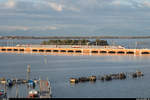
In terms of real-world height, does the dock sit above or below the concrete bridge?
below

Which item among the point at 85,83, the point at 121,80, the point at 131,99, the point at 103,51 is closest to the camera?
the point at 131,99

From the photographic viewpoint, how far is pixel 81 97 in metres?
32.2

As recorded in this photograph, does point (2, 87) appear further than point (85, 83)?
No

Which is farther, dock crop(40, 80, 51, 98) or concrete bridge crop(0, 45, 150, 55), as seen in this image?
concrete bridge crop(0, 45, 150, 55)

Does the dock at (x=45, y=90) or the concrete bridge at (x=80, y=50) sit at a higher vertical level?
the concrete bridge at (x=80, y=50)

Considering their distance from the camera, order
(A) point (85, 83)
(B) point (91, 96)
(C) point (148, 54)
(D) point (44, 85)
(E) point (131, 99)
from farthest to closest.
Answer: (C) point (148, 54) → (A) point (85, 83) → (D) point (44, 85) → (B) point (91, 96) → (E) point (131, 99)

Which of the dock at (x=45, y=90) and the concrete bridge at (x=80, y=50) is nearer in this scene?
the dock at (x=45, y=90)

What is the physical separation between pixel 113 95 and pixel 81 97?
126 inches

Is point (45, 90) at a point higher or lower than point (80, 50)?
lower

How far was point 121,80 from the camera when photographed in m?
42.3

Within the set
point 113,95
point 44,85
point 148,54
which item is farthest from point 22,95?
point 148,54

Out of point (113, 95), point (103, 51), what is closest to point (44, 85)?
point (113, 95)

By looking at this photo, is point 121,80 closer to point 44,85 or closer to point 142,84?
point 142,84

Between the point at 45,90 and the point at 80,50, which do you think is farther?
the point at 80,50
